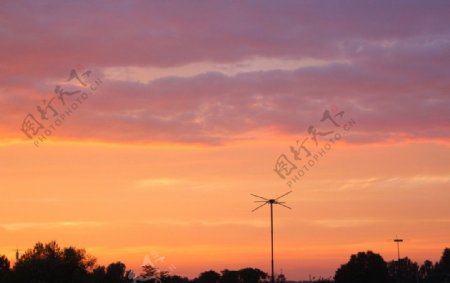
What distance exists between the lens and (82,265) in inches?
7416

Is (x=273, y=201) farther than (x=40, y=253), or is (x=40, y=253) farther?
(x=40, y=253)

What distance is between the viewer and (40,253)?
18588 cm

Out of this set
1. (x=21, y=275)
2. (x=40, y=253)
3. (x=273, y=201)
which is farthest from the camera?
(x=40, y=253)

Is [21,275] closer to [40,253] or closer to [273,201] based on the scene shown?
[40,253]

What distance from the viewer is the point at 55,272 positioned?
17475cm

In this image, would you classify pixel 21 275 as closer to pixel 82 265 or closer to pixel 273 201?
pixel 82 265

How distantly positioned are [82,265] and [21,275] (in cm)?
1998

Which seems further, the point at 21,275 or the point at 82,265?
the point at 82,265

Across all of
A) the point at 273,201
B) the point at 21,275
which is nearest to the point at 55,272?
the point at 21,275

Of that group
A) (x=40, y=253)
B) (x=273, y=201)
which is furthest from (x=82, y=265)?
(x=273, y=201)

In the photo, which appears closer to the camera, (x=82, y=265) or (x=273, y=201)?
(x=273, y=201)

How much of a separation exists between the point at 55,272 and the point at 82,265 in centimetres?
1406

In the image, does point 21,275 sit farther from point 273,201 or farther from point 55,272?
point 273,201

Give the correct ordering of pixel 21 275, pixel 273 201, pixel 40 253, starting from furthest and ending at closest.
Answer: pixel 40 253 < pixel 21 275 < pixel 273 201
